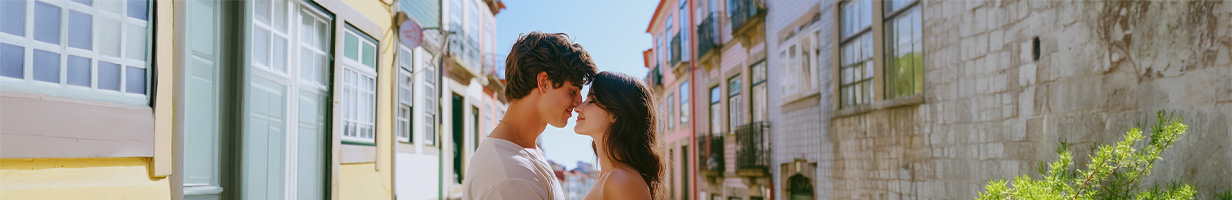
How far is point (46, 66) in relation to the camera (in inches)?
92.9

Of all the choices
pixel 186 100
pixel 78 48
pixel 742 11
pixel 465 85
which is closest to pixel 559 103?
pixel 78 48

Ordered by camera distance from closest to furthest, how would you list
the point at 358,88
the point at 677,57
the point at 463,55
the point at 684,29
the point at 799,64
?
1. the point at 358,88
2. the point at 799,64
3. the point at 463,55
4. the point at 684,29
5. the point at 677,57

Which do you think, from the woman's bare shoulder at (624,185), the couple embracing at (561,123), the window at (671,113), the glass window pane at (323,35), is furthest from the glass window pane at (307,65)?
the window at (671,113)

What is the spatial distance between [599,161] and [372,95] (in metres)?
3.42

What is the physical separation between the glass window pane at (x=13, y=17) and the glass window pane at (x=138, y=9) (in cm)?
42

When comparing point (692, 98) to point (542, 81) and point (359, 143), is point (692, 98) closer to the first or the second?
point (359, 143)

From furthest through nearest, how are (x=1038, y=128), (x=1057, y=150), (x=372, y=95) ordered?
(x=372, y=95), (x=1038, y=128), (x=1057, y=150)

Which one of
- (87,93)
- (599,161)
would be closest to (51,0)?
(87,93)

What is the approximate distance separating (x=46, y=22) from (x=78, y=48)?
0.14 m

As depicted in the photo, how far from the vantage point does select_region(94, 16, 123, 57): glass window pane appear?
2.59 metres

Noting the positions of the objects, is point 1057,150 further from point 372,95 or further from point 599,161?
point 372,95

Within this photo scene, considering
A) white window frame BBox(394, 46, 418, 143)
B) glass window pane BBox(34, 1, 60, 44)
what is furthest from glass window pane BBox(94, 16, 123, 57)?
white window frame BBox(394, 46, 418, 143)

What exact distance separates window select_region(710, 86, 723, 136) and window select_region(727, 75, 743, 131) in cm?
23

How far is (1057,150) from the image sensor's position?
4109 mm
